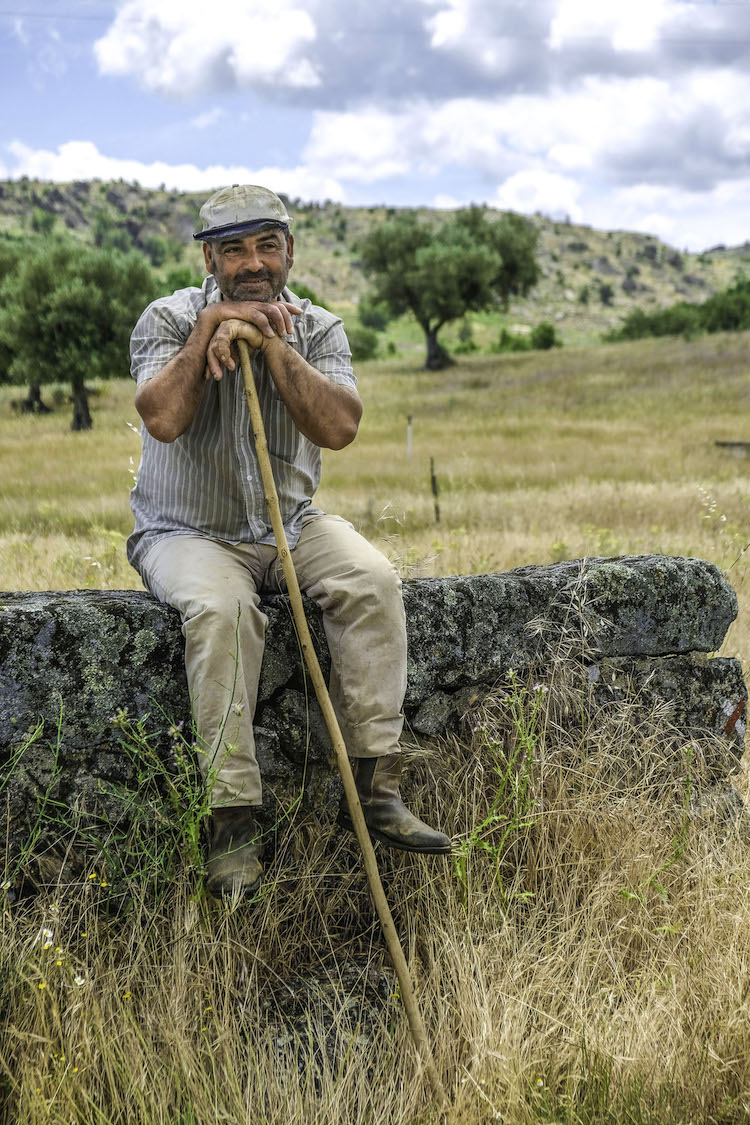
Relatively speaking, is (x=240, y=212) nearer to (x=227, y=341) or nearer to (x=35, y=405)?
(x=227, y=341)

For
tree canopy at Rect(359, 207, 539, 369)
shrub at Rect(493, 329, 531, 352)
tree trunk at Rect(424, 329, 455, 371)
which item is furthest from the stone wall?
shrub at Rect(493, 329, 531, 352)

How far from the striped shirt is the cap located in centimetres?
26

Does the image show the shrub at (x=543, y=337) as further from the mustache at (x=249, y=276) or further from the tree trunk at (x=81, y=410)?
the mustache at (x=249, y=276)

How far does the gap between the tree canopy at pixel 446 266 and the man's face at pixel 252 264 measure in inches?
1512

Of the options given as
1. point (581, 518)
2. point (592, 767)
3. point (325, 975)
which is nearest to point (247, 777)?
point (325, 975)

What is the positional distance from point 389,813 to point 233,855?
50 cm

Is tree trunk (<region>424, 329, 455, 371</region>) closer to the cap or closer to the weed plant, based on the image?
the cap

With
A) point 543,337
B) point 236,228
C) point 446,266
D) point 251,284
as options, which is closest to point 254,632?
point 251,284

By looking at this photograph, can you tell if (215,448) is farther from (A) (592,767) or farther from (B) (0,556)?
(B) (0,556)

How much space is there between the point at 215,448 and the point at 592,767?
180cm

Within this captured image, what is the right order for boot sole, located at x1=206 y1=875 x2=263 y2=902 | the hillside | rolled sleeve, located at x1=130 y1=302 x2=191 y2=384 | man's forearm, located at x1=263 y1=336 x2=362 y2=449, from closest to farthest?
boot sole, located at x1=206 y1=875 x2=263 y2=902 → man's forearm, located at x1=263 y1=336 x2=362 y2=449 → rolled sleeve, located at x1=130 y1=302 x2=191 y2=384 → the hillside

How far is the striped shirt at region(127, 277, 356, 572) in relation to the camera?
10.5 feet

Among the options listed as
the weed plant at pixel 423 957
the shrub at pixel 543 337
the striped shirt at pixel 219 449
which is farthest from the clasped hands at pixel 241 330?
the shrub at pixel 543 337

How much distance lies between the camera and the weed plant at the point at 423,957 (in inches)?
94.3
